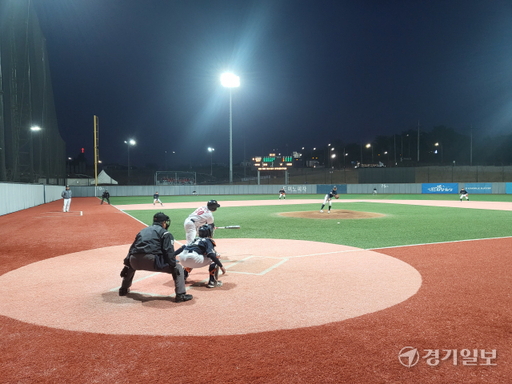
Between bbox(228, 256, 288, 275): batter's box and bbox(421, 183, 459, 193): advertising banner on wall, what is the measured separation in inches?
2012

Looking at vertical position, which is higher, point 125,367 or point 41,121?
point 41,121

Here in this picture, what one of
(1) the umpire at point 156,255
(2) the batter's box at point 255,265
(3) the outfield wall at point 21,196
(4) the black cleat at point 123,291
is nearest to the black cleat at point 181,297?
(1) the umpire at point 156,255

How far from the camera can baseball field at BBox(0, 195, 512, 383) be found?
136 inches

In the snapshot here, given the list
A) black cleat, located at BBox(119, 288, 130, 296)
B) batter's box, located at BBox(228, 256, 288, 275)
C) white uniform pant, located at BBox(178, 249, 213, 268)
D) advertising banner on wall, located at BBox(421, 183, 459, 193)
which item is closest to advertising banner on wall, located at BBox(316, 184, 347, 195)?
advertising banner on wall, located at BBox(421, 183, 459, 193)

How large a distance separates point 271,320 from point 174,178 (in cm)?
5243

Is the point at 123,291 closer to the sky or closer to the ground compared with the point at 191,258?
closer to the ground

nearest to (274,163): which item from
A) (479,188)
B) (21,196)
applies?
(479,188)

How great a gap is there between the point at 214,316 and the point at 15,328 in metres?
2.71

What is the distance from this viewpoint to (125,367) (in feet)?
11.5

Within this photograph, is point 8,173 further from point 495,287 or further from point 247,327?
point 495,287

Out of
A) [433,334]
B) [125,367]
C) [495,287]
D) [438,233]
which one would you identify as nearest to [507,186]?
[438,233]

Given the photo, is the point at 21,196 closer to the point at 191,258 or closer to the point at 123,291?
the point at 123,291

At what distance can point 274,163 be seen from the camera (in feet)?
185

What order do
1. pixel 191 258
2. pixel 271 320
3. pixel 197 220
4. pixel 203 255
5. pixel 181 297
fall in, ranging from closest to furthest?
pixel 271 320, pixel 181 297, pixel 191 258, pixel 203 255, pixel 197 220
